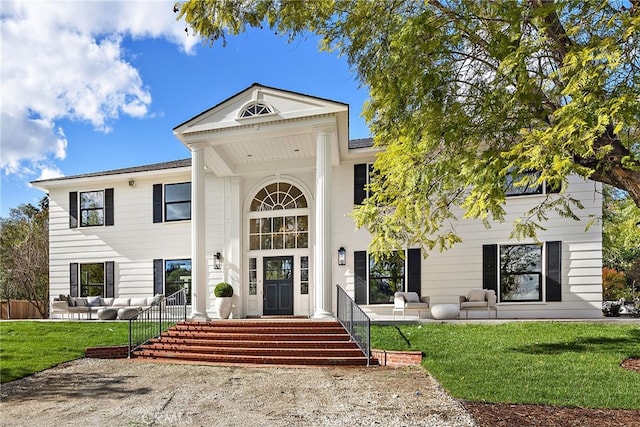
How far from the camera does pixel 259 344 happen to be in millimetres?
8898

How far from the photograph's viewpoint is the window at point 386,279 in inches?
480

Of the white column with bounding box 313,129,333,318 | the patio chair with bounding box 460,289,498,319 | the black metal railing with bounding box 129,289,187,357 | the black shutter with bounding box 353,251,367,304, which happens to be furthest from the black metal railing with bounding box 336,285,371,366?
the black metal railing with bounding box 129,289,187,357

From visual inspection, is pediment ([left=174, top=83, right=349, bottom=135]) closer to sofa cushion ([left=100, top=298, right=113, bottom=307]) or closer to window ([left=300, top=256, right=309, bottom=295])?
window ([left=300, top=256, right=309, bottom=295])

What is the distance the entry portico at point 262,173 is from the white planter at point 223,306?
2.73 feet

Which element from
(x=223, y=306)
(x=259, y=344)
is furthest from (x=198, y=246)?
(x=259, y=344)

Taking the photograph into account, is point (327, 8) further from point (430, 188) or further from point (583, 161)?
point (583, 161)

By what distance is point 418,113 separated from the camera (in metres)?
5.72

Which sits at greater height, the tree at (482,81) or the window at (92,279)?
the tree at (482,81)

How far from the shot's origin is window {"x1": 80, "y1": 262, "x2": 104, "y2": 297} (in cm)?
1491

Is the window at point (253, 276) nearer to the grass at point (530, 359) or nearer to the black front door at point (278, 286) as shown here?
the black front door at point (278, 286)

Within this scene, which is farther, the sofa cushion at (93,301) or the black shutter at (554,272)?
the sofa cushion at (93,301)

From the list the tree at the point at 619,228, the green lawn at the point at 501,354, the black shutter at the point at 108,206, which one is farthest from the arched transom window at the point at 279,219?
the tree at the point at 619,228

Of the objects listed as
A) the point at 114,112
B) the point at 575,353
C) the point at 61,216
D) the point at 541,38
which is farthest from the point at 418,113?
the point at 61,216

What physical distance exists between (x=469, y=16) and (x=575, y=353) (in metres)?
6.06
